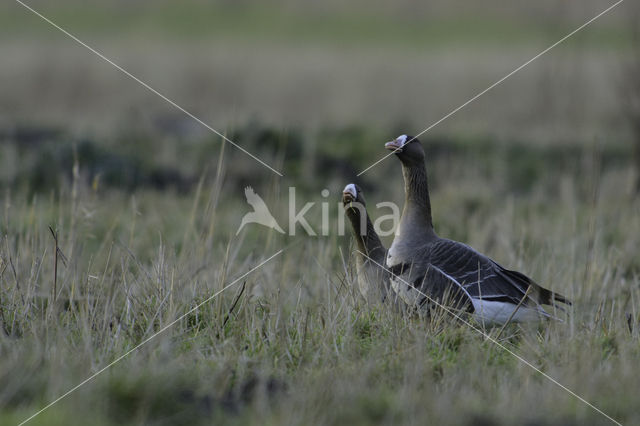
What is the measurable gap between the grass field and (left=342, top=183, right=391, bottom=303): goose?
25 centimetres

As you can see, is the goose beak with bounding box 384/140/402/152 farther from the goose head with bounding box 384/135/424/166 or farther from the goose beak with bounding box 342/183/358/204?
the goose beak with bounding box 342/183/358/204

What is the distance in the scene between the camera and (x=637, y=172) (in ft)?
47.9

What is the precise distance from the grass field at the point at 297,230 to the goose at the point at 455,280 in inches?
9.1

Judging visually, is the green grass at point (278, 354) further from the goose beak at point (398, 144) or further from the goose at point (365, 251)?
the goose beak at point (398, 144)

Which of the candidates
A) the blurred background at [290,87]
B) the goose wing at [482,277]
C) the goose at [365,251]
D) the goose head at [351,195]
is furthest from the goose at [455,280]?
the blurred background at [290,87]

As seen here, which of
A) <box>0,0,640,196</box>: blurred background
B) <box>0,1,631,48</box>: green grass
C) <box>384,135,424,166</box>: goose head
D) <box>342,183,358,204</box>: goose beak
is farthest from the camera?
<box>0,1,631,48</box>: green grass

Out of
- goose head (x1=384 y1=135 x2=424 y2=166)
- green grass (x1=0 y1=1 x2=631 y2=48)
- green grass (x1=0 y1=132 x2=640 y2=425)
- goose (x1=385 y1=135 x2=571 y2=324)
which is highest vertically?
green grass (x1=0 y1=1 x2=631 y2=48)

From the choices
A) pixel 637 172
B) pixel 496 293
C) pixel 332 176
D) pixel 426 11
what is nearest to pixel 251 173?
pixel 332 176

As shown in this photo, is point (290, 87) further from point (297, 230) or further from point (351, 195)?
point (351, 195)

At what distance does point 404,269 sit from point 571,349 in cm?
165

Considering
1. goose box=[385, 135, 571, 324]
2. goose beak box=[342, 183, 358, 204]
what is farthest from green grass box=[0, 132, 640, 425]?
goose beak box=[342, 183, 358, 204]

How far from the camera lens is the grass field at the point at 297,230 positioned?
190 inches

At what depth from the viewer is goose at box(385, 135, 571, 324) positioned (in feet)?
21.3

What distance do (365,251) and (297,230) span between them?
378cm
